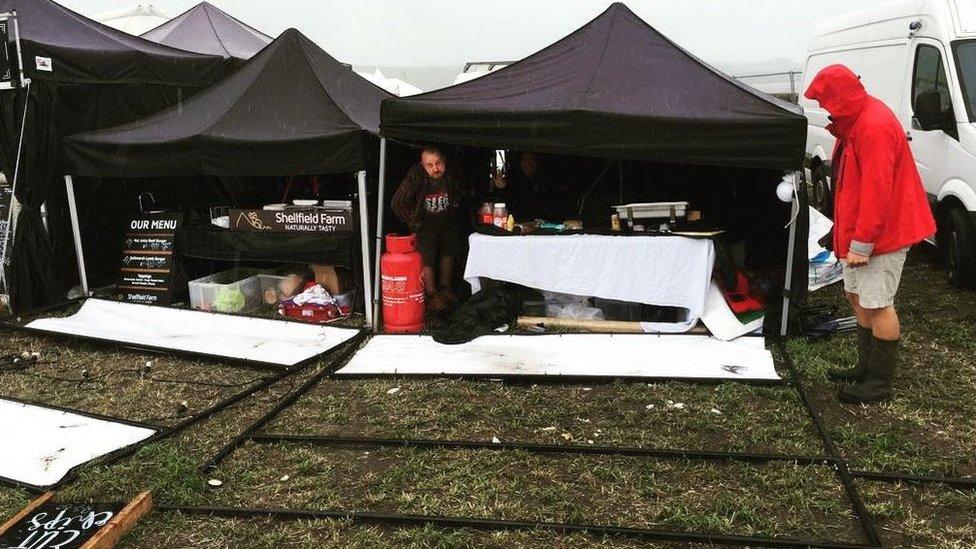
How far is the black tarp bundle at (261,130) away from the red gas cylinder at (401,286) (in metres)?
0.78

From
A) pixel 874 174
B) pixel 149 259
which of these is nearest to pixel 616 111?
pixel 874 174

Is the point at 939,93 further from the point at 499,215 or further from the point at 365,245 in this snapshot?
the point at 365,245

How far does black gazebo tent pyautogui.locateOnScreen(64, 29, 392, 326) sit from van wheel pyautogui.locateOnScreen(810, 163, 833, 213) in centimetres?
517

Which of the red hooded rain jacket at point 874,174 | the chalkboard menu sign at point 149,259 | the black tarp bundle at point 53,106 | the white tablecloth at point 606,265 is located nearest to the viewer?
the red hooded rain jacket at point 874,174

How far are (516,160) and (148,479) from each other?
5393 millimetres

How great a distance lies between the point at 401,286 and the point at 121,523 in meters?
3.19

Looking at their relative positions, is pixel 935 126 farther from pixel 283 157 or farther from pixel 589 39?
pixel 283 157

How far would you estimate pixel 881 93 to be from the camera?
805 centimetres

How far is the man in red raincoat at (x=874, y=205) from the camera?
4.13 m

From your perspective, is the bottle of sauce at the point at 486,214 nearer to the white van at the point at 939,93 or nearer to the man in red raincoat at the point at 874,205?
the man in red raincoat at the point at 874,205

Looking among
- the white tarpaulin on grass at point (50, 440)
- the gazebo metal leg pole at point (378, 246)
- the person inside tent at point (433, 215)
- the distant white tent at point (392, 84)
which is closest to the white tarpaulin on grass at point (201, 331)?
the gazebo metal leg pole at point (378, 246)

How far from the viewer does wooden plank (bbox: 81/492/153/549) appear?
313 cm

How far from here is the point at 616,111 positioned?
18.2 ft

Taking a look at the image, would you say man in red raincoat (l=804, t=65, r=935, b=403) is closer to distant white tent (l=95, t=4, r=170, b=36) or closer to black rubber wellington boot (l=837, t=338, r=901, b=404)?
black rubber wellington boot (l=837, t=338, r=901, b=404)
